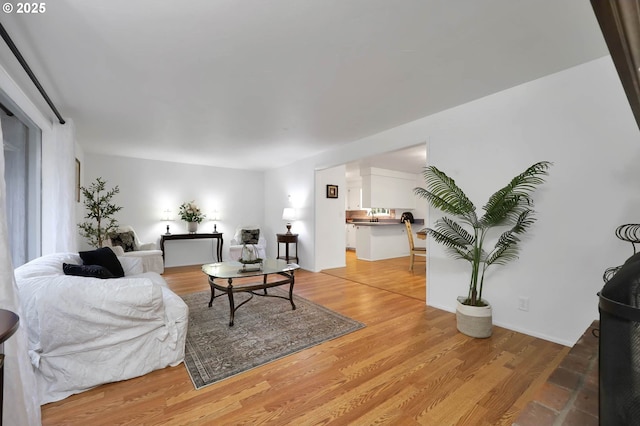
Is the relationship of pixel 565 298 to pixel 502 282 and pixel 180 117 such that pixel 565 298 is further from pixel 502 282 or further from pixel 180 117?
pixel 180 117

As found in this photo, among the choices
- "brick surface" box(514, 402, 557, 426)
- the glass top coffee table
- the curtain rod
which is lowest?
"brick surface" box(514, 402, 557, 426)

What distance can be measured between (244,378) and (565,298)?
2.73 metres

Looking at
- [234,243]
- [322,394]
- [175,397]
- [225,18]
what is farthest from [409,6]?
[234,243]

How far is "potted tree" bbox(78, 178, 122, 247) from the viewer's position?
4348 mm

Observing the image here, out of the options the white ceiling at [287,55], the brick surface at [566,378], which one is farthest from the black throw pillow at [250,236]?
the brick surface at [566,378]

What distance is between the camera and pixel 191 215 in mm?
5836

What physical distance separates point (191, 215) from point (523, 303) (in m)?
5.89

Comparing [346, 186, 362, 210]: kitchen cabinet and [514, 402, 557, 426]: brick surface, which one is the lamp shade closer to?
[346, 186, 362, 210]: kitchen cabinet

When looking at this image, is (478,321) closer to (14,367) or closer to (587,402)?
(587,402)

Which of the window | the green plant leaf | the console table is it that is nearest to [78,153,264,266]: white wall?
the console table

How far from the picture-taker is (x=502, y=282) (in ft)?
8.70

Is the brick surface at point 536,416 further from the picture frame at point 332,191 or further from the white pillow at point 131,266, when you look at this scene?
the picture frame at point 332,191

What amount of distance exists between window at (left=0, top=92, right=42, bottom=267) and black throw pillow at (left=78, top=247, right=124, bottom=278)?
1.90 feet

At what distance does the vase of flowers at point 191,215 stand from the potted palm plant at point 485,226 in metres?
4.93
